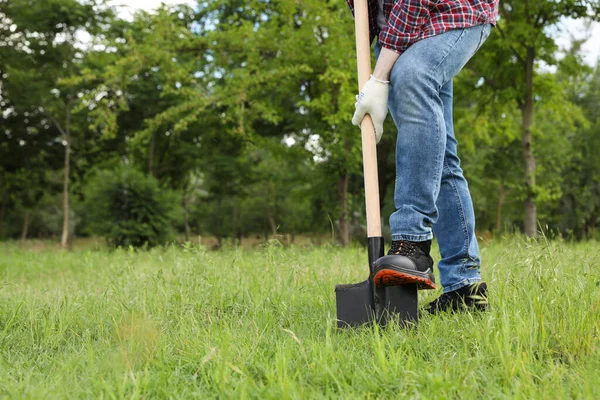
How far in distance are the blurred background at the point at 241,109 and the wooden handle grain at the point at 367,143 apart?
307cm

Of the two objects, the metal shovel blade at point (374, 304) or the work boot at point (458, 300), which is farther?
the work boot at point (458, 300)

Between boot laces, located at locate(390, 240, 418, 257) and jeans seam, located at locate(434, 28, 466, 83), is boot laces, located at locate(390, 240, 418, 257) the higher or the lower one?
the lower one

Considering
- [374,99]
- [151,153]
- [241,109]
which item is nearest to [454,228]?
[374,99]

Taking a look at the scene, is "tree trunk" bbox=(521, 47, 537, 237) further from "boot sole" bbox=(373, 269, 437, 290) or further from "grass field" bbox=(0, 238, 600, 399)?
"boot sole" bbox=(373, 269, 437, 290)

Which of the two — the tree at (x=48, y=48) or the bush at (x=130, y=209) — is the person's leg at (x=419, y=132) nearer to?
the bush at (x=130, y=209)

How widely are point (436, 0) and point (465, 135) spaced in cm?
1155

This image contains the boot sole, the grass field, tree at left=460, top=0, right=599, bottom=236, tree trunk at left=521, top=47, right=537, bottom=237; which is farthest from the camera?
tree trunk at left=521, top=47, right=537, bottom=237

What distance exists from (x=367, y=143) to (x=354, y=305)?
2.33 feet

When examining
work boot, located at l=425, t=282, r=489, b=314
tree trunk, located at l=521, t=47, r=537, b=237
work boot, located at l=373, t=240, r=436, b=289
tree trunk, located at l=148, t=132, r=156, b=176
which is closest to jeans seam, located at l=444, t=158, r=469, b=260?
work boot, located at l=425, t=282, r=489, b=314

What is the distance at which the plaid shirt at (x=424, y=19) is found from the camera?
228 centimetres

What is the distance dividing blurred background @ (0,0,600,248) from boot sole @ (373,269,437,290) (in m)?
3.29

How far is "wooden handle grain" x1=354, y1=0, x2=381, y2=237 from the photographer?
2367mm

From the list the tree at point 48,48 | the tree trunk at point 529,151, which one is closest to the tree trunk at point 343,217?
the tree trunk at point 529,151

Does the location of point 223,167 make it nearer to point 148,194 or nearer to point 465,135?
point 148,194
